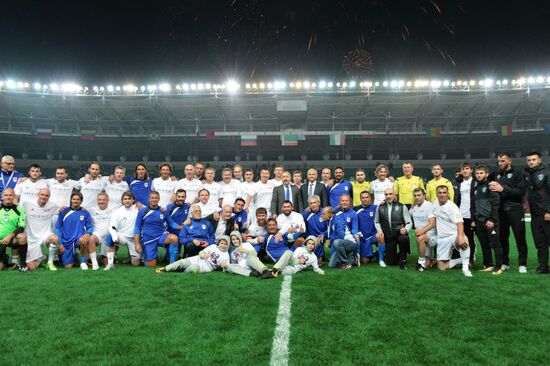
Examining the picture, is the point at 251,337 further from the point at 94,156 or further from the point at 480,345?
the point at 94,156

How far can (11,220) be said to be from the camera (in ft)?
21.2

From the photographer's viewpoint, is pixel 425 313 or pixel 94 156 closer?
pixel 425 313

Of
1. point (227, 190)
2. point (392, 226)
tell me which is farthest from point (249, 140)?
point (392, 226)

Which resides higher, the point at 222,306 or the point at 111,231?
the point at 111,231

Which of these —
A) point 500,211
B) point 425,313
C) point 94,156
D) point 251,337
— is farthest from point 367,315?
point 94,156

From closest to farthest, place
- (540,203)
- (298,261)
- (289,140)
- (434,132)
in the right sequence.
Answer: (540,203) → (298,261) → (434,132) → (289,140)

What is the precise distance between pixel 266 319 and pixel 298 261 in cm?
257

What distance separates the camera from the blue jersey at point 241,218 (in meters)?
7.39

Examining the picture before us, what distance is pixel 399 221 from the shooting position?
21.9ft

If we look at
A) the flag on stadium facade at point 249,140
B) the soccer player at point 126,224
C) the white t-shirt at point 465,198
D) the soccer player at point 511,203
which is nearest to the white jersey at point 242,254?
the soccer player at point 126,224

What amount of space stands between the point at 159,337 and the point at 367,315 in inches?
82.0

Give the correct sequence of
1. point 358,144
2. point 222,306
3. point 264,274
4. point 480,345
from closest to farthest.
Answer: point 480,345 → point 222,306 → point 264,274 → point 358,144

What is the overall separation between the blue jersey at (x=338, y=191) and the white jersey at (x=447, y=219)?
6.71 ft

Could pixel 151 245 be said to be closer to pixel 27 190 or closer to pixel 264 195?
pixel 264 195
